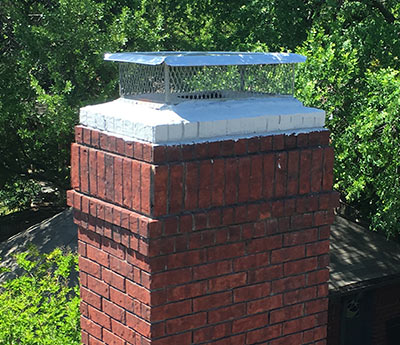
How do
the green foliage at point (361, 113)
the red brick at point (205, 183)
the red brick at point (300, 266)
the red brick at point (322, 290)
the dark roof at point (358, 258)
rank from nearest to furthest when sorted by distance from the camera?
the red brick at point (205, 183) < the red brick at point (300, 266) < the red brick at point (322, 290) < the green foliage at point (361, 113) < the dark roof at point (358, 258)

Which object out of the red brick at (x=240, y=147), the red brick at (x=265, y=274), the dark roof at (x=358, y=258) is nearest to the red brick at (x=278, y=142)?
the red brick at (x=240, y=147)

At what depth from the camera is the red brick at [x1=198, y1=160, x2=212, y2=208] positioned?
269 cm

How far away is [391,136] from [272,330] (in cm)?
684

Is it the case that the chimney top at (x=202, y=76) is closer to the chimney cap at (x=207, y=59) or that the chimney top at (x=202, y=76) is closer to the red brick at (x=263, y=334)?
the chimney cap at (x=207, y=59)

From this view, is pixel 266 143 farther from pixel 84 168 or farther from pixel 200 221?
pixel 84 168

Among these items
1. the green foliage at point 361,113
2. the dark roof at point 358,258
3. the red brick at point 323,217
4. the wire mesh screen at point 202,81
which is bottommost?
the dark roof at point 358,258

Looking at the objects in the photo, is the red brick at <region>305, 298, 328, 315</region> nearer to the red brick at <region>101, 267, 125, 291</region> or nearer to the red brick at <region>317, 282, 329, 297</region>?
the red brick at <region>317, 282, 329, 297</region>

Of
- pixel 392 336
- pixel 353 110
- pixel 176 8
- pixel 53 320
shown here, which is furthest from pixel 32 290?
pixel 176 8

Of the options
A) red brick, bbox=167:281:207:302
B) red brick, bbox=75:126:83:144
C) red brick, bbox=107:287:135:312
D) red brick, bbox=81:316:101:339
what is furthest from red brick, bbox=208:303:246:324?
red brick, bbox=75:126:83:144

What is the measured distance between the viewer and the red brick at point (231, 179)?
2.75 meters

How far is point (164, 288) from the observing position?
8.84ft

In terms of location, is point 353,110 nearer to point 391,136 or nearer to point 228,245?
point 391,136

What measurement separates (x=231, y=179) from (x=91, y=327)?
95 centimetres

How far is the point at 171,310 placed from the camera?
272 centimetres
